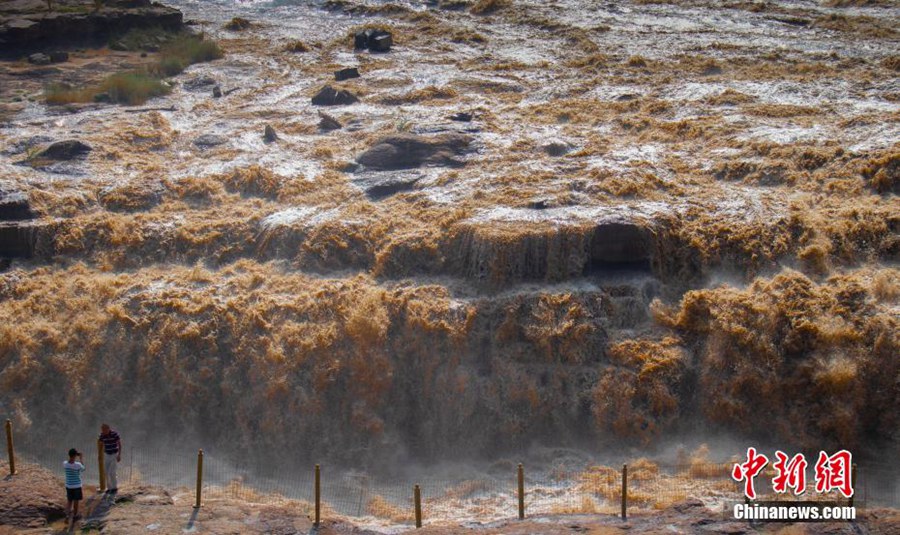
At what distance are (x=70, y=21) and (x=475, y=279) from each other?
23737mm

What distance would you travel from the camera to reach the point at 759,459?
14898mm

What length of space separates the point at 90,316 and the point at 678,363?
10729 millimetres

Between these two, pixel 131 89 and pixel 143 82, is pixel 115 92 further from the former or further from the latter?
pixel 143 82

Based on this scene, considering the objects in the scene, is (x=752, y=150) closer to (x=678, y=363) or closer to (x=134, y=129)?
(x=678, y=363)

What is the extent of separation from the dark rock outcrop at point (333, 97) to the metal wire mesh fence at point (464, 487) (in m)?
13.1

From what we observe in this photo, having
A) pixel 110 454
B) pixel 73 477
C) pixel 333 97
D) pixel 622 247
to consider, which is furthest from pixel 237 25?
pixel 73 477

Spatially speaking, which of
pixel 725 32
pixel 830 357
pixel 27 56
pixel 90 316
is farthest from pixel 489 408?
pixel 27 56

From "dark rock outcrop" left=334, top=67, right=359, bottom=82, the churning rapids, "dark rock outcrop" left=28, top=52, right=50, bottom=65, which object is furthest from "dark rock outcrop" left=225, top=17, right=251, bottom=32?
the churning rapids

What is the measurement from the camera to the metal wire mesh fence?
14641 millimetres

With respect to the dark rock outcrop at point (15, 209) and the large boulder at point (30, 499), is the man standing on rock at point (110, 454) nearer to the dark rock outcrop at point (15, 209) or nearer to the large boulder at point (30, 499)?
the large boulder at point (30, 499)

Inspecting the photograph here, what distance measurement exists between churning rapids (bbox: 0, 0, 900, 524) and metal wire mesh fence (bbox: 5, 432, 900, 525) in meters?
0.48

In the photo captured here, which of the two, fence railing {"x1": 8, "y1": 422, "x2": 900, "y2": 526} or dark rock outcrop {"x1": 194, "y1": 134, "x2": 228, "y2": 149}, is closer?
fence railing {"x1": 8, "y1": 422, "x2": 900, "y2": 526}

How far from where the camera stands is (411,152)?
74.4ft

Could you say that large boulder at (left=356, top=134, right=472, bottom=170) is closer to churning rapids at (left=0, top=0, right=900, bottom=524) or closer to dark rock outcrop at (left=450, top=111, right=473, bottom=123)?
churning rapids at (left=0, top=0, right=900, bottom=524)
